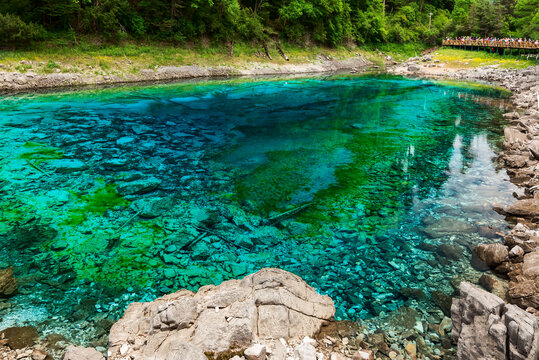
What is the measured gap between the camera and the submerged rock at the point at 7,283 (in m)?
6.29

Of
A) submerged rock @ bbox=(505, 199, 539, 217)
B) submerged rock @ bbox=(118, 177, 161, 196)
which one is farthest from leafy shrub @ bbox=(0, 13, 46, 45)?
submerged rock @ bbox=(505, 199, 539, 217)

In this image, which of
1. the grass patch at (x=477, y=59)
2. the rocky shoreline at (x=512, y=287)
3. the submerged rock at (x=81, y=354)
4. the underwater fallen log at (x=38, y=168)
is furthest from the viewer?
the grass patch at (x=477, y=59)

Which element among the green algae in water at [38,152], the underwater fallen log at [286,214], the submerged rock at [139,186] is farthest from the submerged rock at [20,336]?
the green algae in water at [38,152]

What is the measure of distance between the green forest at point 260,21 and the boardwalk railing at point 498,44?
3781 millimetres

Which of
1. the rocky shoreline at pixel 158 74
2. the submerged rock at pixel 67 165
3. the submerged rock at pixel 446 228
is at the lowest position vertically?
the submerged rock at pixel 446 228

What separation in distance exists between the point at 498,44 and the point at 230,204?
62.3 m

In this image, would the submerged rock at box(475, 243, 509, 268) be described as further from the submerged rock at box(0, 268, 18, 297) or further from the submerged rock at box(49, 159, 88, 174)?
the submerged rock at box(49, 159, 88, 174)

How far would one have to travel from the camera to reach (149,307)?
5613 millimetres

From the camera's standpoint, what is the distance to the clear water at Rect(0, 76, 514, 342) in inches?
265

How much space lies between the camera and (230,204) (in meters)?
10.1

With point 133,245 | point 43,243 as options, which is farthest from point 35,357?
point 43,243

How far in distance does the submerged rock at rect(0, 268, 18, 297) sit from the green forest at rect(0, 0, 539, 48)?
2975 centimetres

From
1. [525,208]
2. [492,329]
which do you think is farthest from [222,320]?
[525,208]

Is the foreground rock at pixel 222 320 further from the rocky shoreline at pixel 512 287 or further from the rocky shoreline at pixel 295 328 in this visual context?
the rocky shoreline at pixel 512 287
